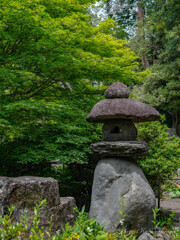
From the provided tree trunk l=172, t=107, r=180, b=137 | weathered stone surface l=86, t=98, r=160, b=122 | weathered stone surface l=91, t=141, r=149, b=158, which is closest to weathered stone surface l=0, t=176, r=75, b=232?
weathered stone surface l=91, t=141, r=149, b=158

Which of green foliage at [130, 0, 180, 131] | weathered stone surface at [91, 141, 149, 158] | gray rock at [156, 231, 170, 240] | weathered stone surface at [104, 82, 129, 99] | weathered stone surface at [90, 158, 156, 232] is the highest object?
green foliage at [130, 0, 180, 131]

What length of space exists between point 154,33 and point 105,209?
14993 mm

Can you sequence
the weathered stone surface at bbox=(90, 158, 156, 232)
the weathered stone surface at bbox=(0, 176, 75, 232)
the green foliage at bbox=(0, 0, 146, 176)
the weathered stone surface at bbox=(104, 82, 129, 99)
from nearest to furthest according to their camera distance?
the weathered stone surface at bbox=(0, 176, 75, 232) → the weathered stone surface at bbox=(90, 158, 156, 232) → the green foliage at bbox=(0, 0, 146, 176) → the weathered stone surface at bbox=(104, 82, 129, 99)

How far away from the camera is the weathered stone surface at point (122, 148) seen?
4.35 m

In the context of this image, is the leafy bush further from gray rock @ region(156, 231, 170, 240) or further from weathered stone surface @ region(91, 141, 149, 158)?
gray rock @ region(156, 231, 170, 240)

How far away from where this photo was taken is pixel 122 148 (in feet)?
14.4

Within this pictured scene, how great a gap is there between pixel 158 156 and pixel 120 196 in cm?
188

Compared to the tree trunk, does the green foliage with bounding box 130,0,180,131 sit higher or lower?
higher

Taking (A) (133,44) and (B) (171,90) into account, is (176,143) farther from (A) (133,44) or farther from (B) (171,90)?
(A) (133,44)

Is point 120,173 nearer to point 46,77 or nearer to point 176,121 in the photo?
point 46,77

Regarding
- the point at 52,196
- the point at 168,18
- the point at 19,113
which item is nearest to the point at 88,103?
the point at 19,113

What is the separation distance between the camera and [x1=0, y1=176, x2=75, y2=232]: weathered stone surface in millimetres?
3225

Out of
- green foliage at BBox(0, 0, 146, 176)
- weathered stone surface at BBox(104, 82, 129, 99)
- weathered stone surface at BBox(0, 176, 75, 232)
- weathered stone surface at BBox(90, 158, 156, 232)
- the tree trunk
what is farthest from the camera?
the tree trunk

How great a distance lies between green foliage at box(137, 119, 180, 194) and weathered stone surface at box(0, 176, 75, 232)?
2533mm
